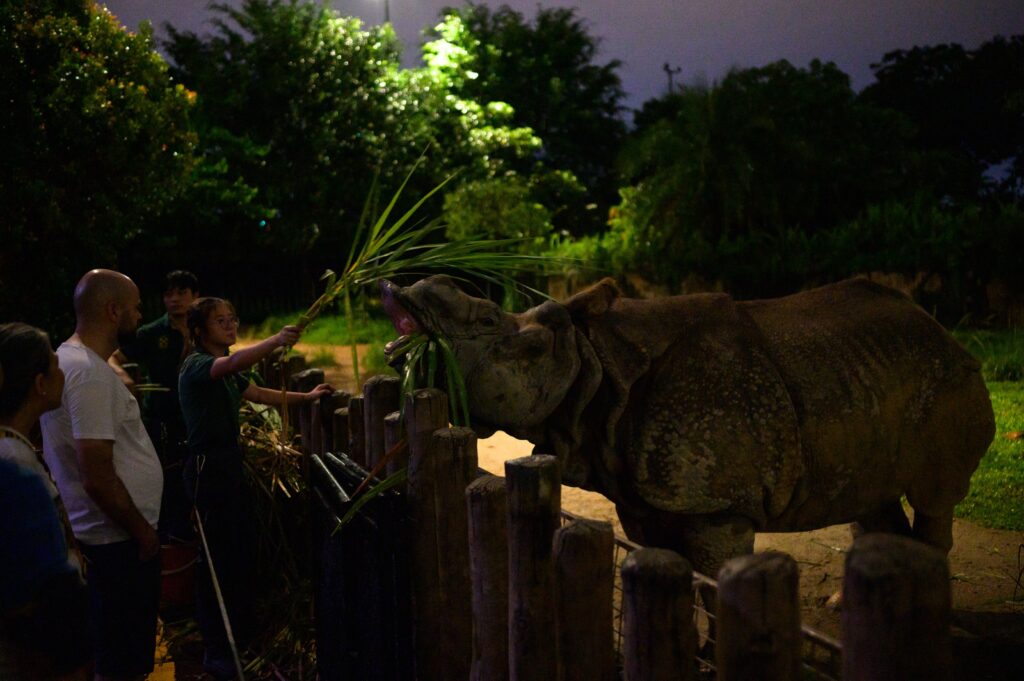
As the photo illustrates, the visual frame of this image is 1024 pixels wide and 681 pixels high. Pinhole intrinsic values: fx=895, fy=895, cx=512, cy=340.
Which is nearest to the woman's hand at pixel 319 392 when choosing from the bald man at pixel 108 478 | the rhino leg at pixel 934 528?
the bald man at pixel 108 478

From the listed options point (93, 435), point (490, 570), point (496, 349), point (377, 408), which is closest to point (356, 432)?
point (377, 408)

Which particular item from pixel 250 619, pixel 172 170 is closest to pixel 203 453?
pixel 250 619

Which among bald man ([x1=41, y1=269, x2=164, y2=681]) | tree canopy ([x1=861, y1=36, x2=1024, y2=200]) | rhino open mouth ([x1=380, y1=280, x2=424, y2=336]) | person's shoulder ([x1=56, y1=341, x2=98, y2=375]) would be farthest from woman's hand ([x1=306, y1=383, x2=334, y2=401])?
tree canopy ([x1=861, y1=36, x2=1024, y2=200])

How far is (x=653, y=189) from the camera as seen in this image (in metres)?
16.3

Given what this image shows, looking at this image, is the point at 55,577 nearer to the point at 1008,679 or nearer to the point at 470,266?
the point at 470,266

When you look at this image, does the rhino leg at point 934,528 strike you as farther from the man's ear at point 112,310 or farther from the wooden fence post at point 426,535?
the man's ear at point 112,310

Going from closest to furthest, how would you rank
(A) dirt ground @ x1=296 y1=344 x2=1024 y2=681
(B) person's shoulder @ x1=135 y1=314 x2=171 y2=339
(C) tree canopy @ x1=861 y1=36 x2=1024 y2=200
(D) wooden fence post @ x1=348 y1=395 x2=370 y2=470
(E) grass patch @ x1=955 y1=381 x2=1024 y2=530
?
1. (A) dirt ground @ x1=296 y1=344 x2=1024 y2=681
2. (D) wooden fence post @ x1=348 y1=395 x2=370 y2=470
3. (B) person's shoulder @ x1=135 y1=314 x2=171 y2=339
4. (E) grass patch @ x1=955 y1=381 x2=1024 y2=530
5. (C) tree canopy @ x1=861 y1=36 x2=1024 y2=200

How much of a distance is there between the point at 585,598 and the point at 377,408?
1663 mm

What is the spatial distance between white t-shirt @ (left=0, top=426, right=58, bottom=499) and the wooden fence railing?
0.99 m

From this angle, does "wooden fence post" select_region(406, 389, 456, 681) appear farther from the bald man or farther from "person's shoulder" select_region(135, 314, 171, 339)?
"person's shoulder" select_region(135, 314, 171, 339)

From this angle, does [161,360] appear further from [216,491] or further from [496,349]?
[496,349]

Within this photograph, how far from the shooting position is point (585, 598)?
2.12m

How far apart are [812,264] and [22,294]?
10.4 meters

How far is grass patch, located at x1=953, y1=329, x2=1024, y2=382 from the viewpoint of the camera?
8.85m
